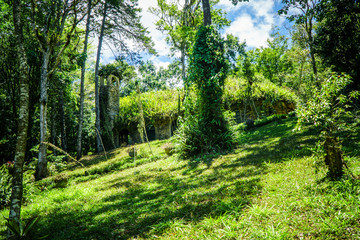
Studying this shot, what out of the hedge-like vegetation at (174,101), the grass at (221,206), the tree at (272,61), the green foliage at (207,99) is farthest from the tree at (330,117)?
the tree at (272,61)

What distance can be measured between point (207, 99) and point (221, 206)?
546 cm

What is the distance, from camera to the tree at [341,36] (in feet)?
25.6

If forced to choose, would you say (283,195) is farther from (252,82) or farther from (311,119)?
(252,82)

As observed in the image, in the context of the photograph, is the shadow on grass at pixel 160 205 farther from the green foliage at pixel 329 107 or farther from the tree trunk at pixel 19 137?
the green foliage at pixel 329 107

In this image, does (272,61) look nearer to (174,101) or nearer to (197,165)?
(174,101)

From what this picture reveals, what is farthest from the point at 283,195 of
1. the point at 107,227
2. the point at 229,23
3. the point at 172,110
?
the point at 229,23

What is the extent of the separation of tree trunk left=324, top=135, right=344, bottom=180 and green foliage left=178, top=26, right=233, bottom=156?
4662 millimetres

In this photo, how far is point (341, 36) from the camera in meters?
8.55

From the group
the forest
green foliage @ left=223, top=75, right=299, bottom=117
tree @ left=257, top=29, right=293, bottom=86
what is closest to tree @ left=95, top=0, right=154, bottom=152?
the forest

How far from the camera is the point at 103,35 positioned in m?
14.5

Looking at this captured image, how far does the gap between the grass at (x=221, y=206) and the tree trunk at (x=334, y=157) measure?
0.18m

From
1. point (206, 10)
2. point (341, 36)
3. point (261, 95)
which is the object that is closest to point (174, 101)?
point (261, 95)

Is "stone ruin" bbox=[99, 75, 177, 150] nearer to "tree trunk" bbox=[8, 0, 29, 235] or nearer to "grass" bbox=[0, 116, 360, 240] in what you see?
"grass" bbox=[0, 116, 360, 240]

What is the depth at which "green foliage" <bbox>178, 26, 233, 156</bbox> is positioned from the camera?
7824 millimetres
